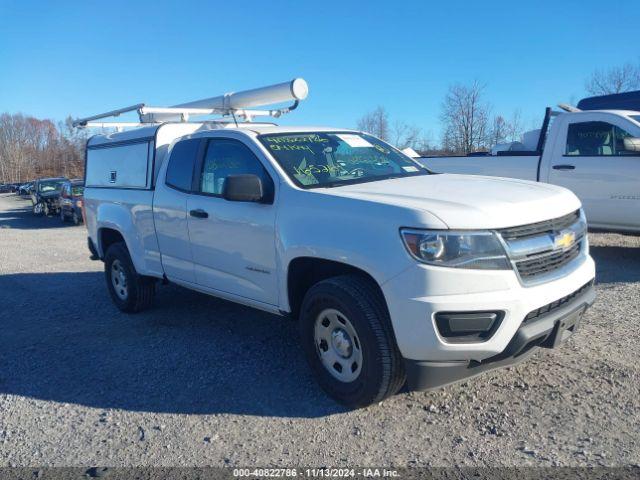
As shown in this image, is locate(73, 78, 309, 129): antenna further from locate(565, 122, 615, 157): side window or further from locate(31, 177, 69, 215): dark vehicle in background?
locate(31, 177, 69, 215): dark vehicle in background

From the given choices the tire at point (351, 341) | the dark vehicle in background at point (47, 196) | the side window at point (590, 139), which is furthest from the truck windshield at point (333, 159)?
the dark vehicle in background at point (47, 196)

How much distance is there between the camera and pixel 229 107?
21.8 feet

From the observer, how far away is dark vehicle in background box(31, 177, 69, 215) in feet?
74.3

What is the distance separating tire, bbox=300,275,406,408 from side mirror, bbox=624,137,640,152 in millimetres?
5401

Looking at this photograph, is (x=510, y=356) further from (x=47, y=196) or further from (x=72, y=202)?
(x=47, y=196)

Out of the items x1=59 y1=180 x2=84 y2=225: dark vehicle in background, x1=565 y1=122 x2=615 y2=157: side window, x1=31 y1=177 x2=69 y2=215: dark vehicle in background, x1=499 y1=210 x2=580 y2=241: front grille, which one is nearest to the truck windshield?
x1=499 y1=210 x2=580 y2=241: front grille

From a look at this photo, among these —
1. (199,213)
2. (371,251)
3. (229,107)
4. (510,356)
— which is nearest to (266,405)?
(371,251)

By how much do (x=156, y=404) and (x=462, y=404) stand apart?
209 cm

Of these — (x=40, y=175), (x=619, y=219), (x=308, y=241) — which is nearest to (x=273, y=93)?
(x=308, y=241)

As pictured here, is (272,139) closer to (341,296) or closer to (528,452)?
(341,296)

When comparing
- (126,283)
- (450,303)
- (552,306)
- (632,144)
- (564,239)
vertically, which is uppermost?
(632,144)

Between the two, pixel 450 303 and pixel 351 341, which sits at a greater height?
pixel 450 303

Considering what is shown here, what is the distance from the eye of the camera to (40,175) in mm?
101562

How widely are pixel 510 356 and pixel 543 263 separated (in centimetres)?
60
